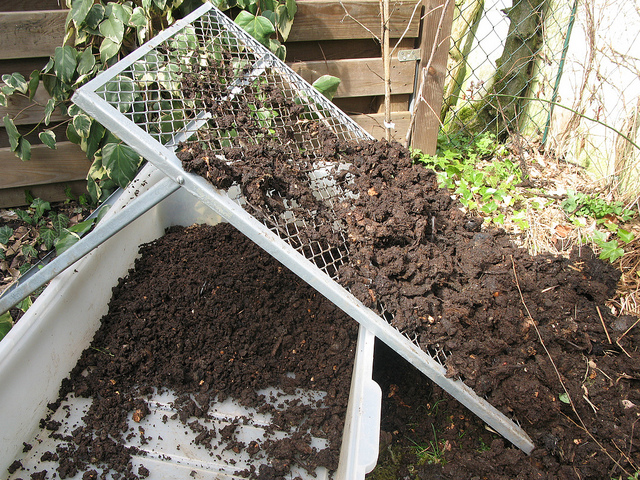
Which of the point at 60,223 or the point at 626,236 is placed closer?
the point at 626,236

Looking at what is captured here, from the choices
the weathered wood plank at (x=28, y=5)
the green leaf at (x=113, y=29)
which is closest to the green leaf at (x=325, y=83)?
the green leaf at (x=113, y=29)

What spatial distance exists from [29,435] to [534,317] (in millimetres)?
1610

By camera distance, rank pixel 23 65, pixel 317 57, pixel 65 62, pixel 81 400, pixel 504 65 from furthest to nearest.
A: pixel 504 65 < pixel 317 57 < pixel 23 65 < pixel 65 62 < pixel 81 400

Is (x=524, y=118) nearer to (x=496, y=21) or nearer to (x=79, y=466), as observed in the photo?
(x=496, y=21)

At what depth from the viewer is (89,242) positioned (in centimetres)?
120

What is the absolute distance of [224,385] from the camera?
4.66 ft

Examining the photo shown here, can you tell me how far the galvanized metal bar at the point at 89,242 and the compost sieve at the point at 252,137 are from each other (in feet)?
0.46

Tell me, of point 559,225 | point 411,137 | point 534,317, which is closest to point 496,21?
point 411,137

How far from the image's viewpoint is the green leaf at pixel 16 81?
186 cm

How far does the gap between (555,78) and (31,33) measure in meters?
3.04

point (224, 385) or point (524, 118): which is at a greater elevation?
point (524, 118)

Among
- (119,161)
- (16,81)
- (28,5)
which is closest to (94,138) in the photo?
(119,161)

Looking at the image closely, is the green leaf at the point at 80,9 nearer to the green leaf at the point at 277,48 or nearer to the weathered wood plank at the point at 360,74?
the green leaf at the point at 277,48

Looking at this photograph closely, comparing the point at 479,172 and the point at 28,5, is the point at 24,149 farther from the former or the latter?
the point at 479,172
